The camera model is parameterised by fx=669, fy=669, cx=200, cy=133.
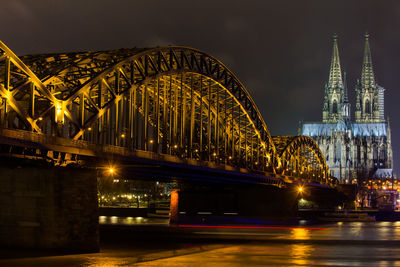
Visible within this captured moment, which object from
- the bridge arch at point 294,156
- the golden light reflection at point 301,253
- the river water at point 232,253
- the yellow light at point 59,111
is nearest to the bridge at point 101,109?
the yellow light at point 59,111

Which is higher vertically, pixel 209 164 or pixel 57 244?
pixel 209 164

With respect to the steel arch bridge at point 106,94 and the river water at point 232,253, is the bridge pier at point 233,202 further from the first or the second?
the river water at point 232,253

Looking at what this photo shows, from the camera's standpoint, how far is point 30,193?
4425 cm

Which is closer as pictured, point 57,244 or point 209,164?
point 57,244

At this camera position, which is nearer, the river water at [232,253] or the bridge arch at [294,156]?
the river water at [232,253]

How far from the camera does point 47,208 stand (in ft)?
143

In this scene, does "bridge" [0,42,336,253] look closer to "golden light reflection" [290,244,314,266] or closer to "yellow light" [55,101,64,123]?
"yellow light" [55,101,64,123]

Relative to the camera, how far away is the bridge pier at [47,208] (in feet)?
143

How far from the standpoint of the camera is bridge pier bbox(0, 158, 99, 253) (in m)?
43.6

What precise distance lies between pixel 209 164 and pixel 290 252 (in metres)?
33.2

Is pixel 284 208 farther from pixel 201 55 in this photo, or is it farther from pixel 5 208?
pixel 5 208

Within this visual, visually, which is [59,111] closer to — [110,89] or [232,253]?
[110,89]

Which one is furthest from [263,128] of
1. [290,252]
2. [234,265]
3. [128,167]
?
[234,265]

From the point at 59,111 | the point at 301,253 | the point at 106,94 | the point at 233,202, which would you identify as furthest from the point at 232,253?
the point at 233,202
